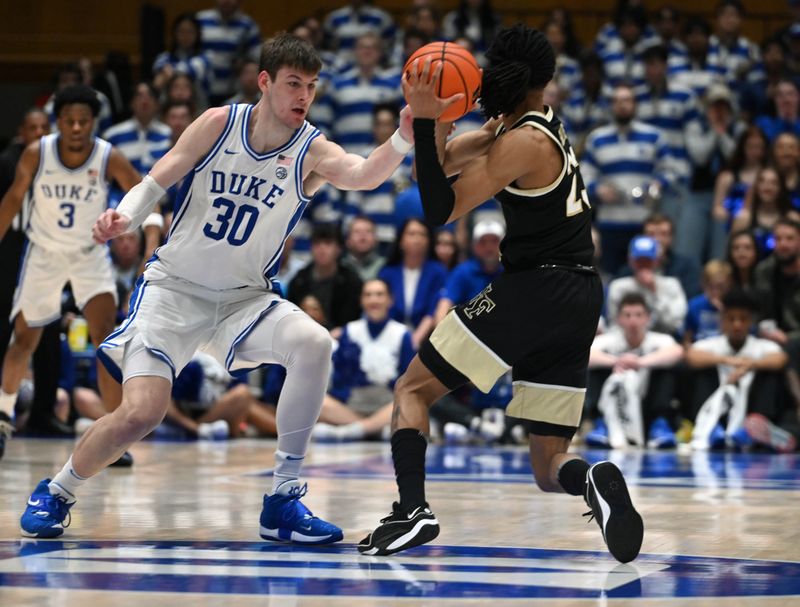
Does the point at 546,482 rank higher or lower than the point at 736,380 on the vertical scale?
lower

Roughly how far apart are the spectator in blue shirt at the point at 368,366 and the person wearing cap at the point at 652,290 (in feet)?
5.65

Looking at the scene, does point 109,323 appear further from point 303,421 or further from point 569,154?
point 569,154

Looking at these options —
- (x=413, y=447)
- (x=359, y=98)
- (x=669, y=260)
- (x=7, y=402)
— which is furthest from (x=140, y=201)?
(x=359, y=98)

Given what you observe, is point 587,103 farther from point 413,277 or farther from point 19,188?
A: point 19,188

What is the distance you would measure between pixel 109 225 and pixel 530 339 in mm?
1551

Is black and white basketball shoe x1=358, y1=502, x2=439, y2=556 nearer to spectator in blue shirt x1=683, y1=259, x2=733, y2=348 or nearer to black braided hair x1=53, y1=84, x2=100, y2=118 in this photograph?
black braided hair x1=53, y1=84, x2=100, y2=118

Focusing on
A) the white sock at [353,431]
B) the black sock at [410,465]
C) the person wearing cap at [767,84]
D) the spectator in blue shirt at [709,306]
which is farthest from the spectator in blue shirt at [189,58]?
the black sock at [410,465]

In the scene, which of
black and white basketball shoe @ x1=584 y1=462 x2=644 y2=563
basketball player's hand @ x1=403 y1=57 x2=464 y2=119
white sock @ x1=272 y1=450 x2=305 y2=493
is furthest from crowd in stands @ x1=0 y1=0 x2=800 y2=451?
black and white basketball shoe @ x1=584 y1=462 x2=644 y2=563

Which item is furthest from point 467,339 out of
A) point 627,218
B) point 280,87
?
point 627,218

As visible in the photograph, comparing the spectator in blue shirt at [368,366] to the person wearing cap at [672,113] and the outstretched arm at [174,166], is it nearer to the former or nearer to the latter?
the person wearing cap at [672,113]

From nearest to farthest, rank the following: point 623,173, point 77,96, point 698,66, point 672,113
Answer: point 77,96, point 623,173, point 672,113, point 698,66

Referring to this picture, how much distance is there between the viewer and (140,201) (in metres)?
5.04

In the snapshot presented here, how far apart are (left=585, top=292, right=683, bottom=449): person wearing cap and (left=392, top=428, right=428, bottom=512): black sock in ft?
18.0

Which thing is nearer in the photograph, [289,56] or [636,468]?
[289,56]
